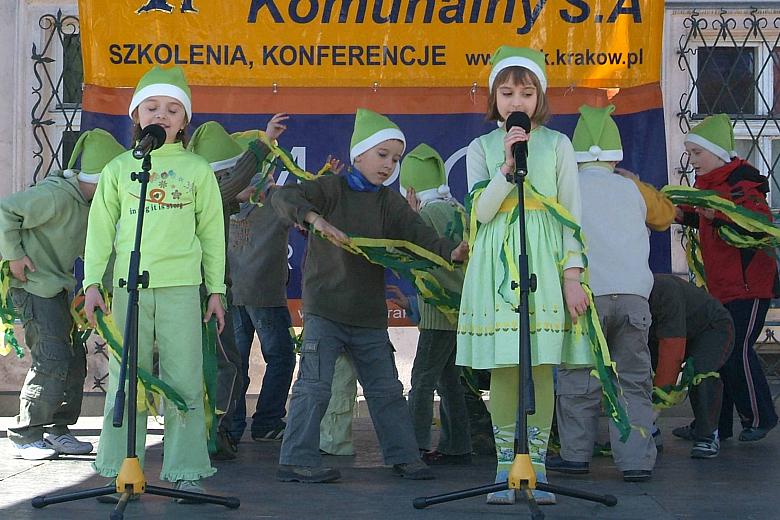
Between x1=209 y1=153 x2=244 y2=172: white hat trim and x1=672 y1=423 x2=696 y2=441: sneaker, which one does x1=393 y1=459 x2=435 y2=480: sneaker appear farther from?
x1=672 y1=423 x2=696 y2=441: sneaker

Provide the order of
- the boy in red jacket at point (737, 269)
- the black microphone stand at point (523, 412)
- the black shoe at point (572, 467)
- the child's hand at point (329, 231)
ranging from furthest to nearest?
the boy in red jacket at point (737, 269)
the black shoe at point (572, 467)
the child's hand at point (329, 231)
the black microphone stand at point (523, 412)

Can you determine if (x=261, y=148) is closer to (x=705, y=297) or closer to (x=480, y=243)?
(x=480, y=243)

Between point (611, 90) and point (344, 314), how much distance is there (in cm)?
241

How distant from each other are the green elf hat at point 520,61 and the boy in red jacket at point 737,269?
202cm

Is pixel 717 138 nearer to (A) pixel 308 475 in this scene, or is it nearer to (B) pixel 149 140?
(A) pixel 308 475

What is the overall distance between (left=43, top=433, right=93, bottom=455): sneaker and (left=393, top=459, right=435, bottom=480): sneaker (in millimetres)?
1766

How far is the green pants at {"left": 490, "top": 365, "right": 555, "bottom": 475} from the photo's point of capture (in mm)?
5281

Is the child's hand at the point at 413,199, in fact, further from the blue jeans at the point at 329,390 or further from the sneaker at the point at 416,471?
the sneaker at the point at 416,471

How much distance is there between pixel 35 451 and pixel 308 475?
62.1 inches

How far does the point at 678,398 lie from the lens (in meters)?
6.76

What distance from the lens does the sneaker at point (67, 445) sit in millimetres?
6691

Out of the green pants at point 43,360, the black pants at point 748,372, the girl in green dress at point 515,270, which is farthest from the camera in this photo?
the black pants at point 748,372


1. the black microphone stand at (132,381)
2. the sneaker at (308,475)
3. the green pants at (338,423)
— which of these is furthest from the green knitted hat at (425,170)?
the black microphone stand at (132,381)

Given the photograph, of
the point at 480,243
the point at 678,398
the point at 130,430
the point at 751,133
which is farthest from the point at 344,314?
the point at 751,133
